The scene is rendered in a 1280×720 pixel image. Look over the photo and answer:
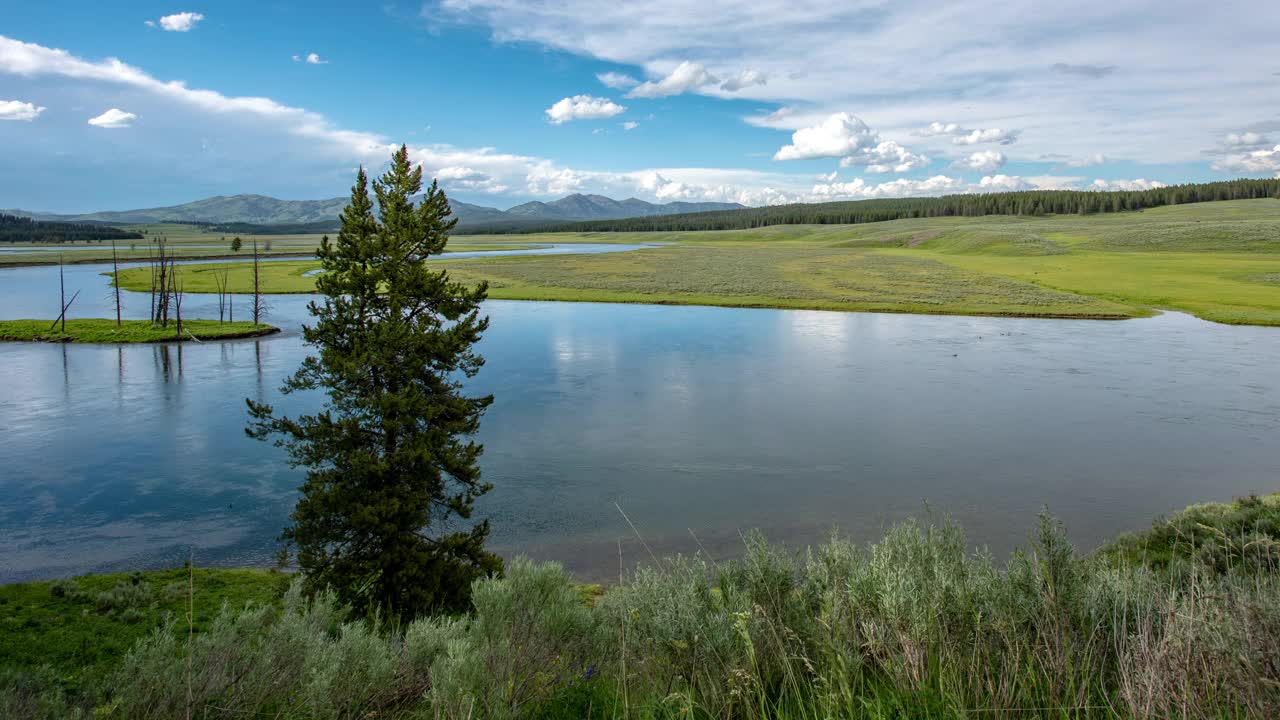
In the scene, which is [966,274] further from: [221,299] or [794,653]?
[794,653]

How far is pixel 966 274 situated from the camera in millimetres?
69750

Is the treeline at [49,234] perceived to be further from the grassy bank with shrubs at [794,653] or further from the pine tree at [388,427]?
the grassy bank with shrubs at [794,653]

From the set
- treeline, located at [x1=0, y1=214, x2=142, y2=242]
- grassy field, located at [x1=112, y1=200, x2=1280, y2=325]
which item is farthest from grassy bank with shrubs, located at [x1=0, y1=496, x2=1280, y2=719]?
treeline, located at [x1=0, y1=214, x2=142, y2=242]

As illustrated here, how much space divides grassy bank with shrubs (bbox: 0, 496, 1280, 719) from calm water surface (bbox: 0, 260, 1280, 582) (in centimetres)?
385

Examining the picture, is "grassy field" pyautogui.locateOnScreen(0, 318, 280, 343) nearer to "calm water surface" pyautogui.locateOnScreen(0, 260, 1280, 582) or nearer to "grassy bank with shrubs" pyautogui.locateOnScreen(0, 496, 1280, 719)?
"calm water surface" pyautogui.locateOnScreen(0, 260, 1280, 582)

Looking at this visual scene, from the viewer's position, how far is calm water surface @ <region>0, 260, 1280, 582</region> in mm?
16453

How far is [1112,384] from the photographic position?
29297 mm

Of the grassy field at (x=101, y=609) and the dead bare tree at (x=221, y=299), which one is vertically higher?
the dead bare tree at (x=221, y=299)

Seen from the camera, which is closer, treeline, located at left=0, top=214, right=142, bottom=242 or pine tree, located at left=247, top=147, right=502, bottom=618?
pine tree, located at left=247, top=147, right=502, bottom=618

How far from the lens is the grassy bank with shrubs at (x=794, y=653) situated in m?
3.63

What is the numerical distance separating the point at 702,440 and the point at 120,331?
3737cm

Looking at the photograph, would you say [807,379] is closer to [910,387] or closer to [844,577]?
[910,387]

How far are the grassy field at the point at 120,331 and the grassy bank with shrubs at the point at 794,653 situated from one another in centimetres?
4132

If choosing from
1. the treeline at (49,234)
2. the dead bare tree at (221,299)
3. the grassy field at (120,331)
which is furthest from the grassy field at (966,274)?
the treeline at (49,234)
